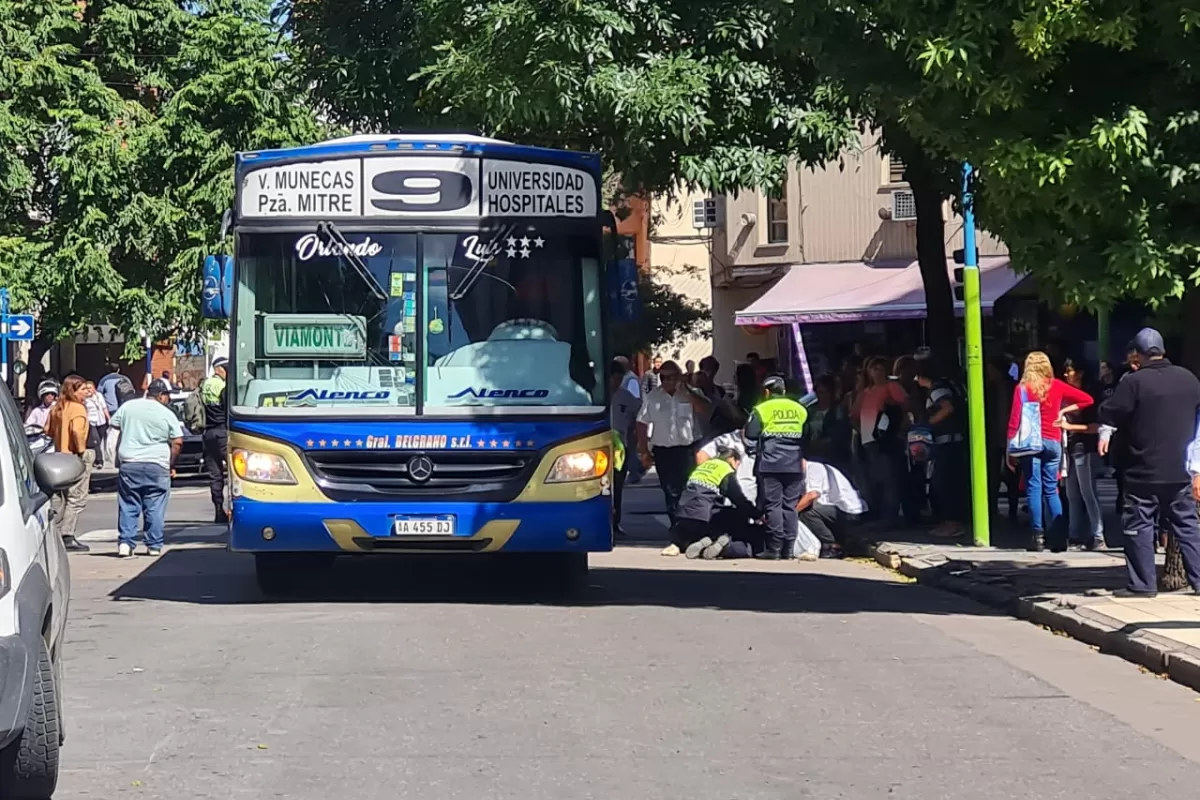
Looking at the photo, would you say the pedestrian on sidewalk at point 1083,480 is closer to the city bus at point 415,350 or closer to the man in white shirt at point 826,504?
the man in white shirt at point 826,504

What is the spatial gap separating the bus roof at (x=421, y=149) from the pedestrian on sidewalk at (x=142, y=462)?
5084 mm

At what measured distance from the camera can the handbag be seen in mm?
15266

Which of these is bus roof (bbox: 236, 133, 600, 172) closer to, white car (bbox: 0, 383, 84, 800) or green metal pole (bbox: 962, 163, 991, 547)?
green metal pole (bbox: 962, 163, 991, 547)

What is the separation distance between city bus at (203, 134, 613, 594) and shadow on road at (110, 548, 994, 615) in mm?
1063

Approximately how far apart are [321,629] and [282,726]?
3.21 metres

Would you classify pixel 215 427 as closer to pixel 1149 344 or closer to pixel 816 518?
pixel 816 518

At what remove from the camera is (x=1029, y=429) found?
1530cm

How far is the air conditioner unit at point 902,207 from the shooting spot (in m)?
32.2

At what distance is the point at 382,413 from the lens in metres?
11.9

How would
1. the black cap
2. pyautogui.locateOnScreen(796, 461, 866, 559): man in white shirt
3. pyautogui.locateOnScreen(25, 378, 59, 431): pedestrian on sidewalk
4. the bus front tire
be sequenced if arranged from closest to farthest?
the black cap, the bus front tire, pyautogui.locateOnScreen(796, 461, 866, 559): man in white shirt, pyautogui.locateOnScreen(25, 378, 59, 431): pedestrian on sidewalk

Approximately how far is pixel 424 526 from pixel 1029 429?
5.94 meters

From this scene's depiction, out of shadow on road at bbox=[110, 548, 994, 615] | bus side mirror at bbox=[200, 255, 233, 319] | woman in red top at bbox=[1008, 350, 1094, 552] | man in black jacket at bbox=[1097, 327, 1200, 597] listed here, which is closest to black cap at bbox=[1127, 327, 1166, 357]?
man in black jacket at bbox=[1097, 327, 1200, 597]

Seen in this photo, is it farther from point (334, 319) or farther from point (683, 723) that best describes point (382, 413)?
point (683, 723)

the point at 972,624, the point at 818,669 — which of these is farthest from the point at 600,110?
the point at 818,669
